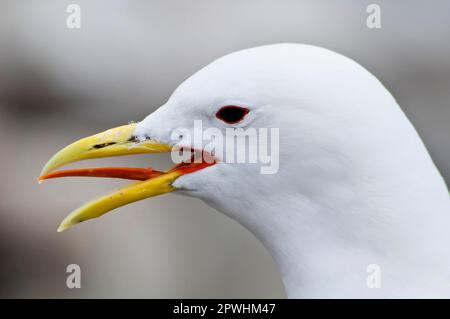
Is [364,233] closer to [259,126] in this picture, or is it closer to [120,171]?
[259,126]

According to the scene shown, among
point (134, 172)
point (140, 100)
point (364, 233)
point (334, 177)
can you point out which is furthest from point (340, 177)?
point (140, 100)

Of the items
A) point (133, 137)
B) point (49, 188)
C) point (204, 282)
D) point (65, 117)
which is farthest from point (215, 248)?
point (133, 137)

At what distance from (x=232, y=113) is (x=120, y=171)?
439mm

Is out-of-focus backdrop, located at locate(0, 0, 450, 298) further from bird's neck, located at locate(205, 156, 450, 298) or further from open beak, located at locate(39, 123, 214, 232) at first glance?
bird's neck, located at locate(205, 156, 450, 298)

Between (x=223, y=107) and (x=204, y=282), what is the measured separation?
3.91m

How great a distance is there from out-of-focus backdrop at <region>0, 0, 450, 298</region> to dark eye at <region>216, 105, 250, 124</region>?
144 inches

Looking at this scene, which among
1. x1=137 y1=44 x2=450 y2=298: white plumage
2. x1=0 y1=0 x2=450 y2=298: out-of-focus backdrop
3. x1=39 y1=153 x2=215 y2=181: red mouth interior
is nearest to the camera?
x1=137 y1=44 x2=450 y2=298: white plumage

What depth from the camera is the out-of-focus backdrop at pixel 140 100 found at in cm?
590

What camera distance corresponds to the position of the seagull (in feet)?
6.35

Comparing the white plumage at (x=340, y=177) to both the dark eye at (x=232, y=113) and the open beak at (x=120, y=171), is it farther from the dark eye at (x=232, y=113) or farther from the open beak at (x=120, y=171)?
the open beak at (x=120, y=171)

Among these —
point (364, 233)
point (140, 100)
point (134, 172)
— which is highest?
point (140, 100)

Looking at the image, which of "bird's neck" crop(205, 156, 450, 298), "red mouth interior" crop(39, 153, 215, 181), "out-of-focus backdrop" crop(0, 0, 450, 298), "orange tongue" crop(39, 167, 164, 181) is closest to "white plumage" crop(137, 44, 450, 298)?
"bird's neck" crop(205, 156, 450, 298)

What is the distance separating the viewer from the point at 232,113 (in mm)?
2047

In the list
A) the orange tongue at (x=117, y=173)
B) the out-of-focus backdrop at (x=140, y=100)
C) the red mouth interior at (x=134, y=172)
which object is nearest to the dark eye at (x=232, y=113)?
the red mouth interior at (x=134, y=172)
